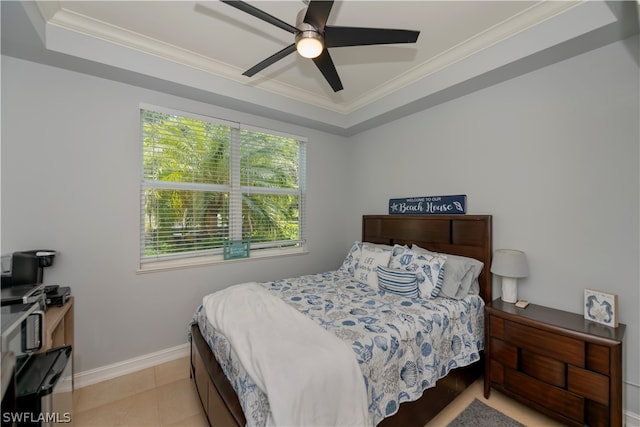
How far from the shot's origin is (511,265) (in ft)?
6.77

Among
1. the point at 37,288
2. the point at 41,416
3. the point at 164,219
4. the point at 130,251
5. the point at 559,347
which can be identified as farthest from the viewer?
the point at 164,219

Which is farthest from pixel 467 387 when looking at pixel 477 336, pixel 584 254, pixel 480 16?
pixel 480 16

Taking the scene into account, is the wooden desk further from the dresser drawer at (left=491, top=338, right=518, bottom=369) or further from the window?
the dresser drawer at (left=491, top=338, right=518, bottom=369)

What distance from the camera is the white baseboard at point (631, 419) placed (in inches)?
Answer: 67.6

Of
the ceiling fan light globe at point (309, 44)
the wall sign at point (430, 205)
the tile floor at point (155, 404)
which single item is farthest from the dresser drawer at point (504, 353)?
the ceiling fan light globe at point (309, 44)

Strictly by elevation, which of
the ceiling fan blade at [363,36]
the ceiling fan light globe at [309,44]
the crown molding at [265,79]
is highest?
the crown molding at [265,79]

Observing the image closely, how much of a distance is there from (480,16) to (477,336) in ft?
7.91

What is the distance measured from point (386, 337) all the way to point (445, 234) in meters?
1.47

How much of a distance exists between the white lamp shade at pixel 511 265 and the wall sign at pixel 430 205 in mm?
593

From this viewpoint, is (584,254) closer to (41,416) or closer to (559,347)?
(559,347)

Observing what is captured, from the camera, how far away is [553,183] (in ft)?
6.77

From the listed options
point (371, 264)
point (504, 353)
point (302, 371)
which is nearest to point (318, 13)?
point (302, 371)

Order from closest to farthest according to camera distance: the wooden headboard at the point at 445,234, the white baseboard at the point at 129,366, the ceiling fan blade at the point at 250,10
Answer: the ceiling fan blade at the point at 250,10, the white baseboard at the point at 129,366, the wooden headboard at the point at 445,234

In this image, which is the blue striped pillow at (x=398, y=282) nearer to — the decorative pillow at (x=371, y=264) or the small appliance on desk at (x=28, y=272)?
the decorative pillow at (x=371, y=264)
